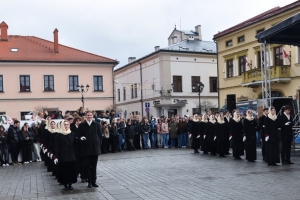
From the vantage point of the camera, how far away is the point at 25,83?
141 feet

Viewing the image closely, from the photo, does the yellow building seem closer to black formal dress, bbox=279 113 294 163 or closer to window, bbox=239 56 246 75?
window, bbox=239 56 246 75

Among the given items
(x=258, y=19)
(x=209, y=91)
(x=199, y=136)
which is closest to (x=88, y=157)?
(x=199, y=136)

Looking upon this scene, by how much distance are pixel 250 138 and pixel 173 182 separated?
16.6 ft

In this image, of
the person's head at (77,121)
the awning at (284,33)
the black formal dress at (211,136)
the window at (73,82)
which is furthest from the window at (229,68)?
the person's head at (77,121)

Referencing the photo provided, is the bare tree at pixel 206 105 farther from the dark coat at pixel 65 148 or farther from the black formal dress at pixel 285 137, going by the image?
the dark coat at pixel 65 148

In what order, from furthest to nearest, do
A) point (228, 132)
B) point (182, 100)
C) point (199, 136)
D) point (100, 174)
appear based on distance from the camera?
point (182, 100) → point (199, 136) → point (228, 132) → point (100, 174)

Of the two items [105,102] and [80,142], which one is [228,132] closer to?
[80,142]

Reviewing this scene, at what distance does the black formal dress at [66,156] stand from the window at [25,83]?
3479cm

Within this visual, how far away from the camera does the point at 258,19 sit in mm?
33531

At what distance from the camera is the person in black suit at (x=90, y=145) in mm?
9875

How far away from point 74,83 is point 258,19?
21453 millimetres

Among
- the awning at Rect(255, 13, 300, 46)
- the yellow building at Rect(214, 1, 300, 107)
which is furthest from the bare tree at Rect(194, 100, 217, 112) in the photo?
the awning at Rect(255, 13, 300, 46)

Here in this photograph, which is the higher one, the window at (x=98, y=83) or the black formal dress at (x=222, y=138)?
the window at (x=98, y=83)

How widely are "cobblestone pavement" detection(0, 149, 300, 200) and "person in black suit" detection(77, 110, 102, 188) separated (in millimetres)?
387
